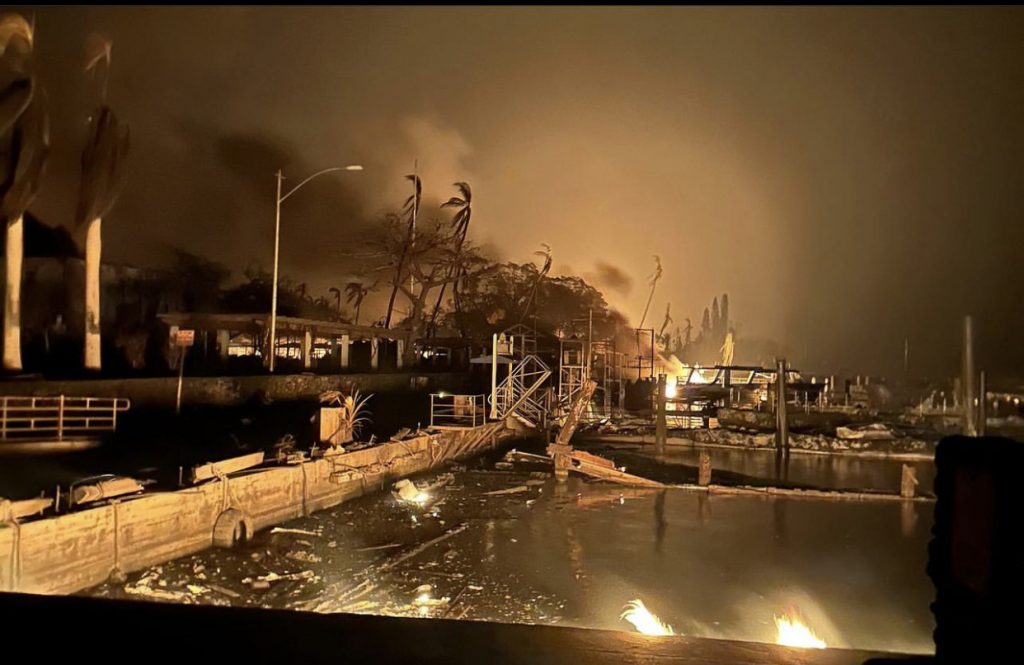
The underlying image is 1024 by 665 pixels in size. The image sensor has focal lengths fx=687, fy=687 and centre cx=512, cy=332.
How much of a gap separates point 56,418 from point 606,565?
11700mm

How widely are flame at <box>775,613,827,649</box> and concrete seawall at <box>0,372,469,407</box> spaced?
15600 mm

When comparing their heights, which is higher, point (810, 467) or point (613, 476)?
point (613, 476)

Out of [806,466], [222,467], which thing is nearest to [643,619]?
[222,467]

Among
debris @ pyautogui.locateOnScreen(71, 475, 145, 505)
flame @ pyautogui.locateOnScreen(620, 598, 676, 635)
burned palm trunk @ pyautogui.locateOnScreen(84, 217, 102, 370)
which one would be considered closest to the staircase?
burned palm trunk @ pyautogui.locateOnScreen(84, 217, 102, 370)

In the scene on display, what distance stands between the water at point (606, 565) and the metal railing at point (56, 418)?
5397 millimetres

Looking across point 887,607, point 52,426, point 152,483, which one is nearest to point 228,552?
point 152,483

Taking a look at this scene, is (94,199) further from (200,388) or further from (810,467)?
(810,467)

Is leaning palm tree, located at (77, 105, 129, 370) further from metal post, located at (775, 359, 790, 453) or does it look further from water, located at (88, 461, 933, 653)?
metal post, located at (775, 359, 790, 453)

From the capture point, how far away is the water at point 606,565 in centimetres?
966

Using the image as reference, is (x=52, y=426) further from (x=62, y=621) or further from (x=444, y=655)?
(x=444, y=655)

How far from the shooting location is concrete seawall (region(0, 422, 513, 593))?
27.6 ft

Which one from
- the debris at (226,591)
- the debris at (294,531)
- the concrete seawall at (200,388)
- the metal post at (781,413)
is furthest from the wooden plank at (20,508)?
the metal post at (781,413)

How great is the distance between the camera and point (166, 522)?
1070cm

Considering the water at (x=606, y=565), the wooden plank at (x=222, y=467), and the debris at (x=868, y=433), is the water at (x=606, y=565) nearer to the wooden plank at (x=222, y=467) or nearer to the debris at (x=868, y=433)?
the wooden plank at (x=222, y=467)
